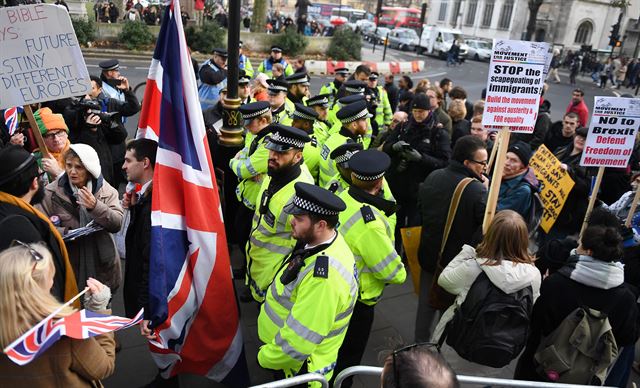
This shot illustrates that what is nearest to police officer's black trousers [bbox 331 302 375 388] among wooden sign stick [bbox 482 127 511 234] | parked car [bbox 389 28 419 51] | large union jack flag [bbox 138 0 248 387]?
large union jack flag [bbox 138 0 248 387]

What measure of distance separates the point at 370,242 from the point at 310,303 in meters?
0.86

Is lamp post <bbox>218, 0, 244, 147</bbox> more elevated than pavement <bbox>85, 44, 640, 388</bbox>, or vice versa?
lamp post <bbox>218, 0, 244, 147</bbox>

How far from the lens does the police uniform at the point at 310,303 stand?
253 cm

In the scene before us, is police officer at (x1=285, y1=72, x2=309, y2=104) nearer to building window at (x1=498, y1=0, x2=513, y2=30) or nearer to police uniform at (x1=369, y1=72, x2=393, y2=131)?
police uniform at (x1=369, y1=72, x2=393, y2=131)

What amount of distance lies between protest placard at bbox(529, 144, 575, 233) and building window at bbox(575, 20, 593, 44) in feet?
161

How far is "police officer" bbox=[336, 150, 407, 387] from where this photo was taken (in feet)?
10.7

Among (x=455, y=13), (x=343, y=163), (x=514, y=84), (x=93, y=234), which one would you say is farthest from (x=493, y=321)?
(x=455, y=13)

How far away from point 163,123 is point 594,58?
37.7m

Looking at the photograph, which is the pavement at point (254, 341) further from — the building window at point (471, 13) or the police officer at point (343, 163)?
the building window at point (471, 13)

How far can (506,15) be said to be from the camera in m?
49.7

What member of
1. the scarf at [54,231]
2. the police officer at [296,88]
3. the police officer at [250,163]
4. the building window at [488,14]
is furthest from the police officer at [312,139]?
the building window at [488,14]

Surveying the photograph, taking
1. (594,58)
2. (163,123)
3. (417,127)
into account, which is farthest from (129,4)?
(594,58)

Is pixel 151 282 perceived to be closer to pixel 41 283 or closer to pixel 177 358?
pixel 177 358

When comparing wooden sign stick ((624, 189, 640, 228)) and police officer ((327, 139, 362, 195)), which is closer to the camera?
police officer ((327, 139, 362, 195))
